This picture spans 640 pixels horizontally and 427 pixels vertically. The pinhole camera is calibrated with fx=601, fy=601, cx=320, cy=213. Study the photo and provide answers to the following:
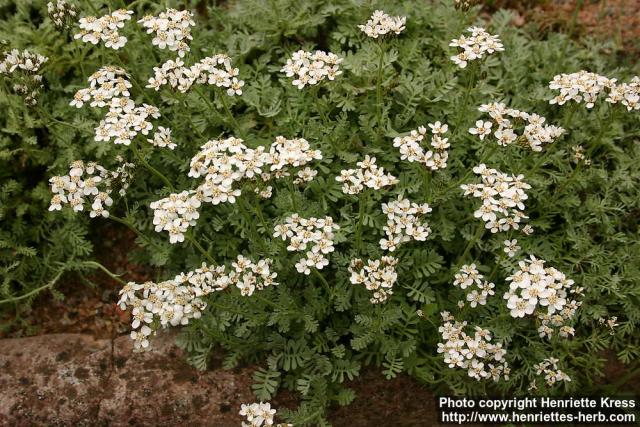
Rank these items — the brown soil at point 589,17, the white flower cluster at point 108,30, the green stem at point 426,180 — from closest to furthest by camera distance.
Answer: the green stem at point 426,180, the white flower cluster at point 108,30, the brown soil at point 589,17

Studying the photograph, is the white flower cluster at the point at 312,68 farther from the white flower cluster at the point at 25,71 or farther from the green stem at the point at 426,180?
the white flower cluster at the point at 25,71

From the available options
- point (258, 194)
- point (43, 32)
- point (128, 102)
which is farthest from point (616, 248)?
point (43, 32)

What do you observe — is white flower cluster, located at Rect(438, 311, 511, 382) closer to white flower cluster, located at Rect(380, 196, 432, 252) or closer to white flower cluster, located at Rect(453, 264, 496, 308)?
white flower cluster, located at Rect(453, 264, 496, 308)

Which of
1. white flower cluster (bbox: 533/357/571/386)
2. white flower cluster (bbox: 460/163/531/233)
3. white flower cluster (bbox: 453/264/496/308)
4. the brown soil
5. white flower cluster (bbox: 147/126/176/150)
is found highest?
the brown soil

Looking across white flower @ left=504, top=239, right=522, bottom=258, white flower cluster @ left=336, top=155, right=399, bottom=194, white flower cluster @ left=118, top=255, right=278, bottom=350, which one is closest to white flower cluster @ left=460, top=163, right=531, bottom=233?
white flower @ left=504, top=239, right=522, bottom=258

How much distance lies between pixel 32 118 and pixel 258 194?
2360mm

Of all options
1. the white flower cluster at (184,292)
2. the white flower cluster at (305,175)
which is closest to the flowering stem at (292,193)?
the white flower cluster at (305,175)

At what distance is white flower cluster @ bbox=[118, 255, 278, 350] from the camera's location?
140 inches

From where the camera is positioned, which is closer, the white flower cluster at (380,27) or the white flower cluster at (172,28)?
the white flower cluster at (380,27)

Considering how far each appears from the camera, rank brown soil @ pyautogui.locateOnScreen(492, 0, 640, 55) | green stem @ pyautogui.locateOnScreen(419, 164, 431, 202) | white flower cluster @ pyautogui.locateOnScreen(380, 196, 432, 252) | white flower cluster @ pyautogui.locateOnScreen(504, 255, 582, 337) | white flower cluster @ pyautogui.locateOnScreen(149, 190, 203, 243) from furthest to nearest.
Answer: brown soil @ pyautogui.locateOnScreen(492, 0, 640, 55) < green stem @ pyautogui.locateOnScreen(419, 164, 431, 202) < white flower cluster @ pyautogui.locateOnScreen(380, 196, 432, 252) < white flower cluster @ pyautogui.locateOnScreen(149, 190, 203, 243) < white flower cluster @ pyautogui.locateOnScreen(504, 255, 582, 337)

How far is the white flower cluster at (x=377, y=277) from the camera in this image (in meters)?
3.60

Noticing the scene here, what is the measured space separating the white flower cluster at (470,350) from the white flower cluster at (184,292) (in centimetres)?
118

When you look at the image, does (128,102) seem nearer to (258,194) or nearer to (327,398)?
(258,194)

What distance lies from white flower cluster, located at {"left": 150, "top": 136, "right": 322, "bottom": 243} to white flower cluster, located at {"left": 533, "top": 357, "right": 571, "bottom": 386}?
6.87 ft
